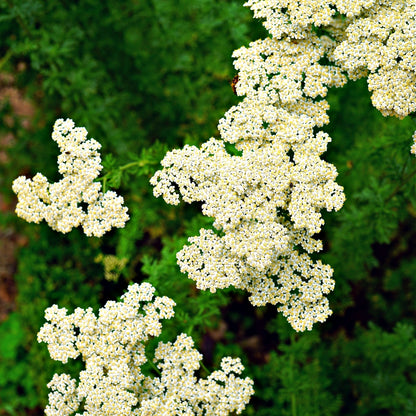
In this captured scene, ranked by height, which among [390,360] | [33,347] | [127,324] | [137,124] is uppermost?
[137,124]

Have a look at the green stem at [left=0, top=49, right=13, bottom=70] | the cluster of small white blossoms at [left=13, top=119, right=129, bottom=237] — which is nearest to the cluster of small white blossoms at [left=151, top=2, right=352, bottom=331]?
the cluster of small white blossoms at [left=13, top=119, right=129, bottom=237]

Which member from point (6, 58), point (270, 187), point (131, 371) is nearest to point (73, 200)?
point (131, 371)

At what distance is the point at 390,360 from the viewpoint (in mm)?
7227

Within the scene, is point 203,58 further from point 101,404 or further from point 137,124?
point 101,404

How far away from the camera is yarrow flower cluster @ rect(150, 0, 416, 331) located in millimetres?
4680

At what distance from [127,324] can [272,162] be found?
216cm

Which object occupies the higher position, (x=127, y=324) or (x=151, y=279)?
(x=151, y=279)

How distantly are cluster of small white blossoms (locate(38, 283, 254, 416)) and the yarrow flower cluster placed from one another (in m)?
0.73

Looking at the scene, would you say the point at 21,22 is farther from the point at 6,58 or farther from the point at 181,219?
the point at 181,219

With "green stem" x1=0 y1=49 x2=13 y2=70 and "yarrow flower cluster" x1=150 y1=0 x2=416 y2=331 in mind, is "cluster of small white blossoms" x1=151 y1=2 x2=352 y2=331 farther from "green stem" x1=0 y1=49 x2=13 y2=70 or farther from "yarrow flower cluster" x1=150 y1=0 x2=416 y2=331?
"green stem" x1=0 y1=49 x2=13 y2=70

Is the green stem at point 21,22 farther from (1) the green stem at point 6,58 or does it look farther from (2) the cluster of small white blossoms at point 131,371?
(2) the cluster of small white blossoms at point 131,371

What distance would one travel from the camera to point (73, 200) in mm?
4910

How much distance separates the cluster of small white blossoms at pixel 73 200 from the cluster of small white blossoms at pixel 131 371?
2.58ft

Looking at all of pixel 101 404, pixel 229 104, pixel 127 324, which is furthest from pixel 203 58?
A: pixel 101 404
